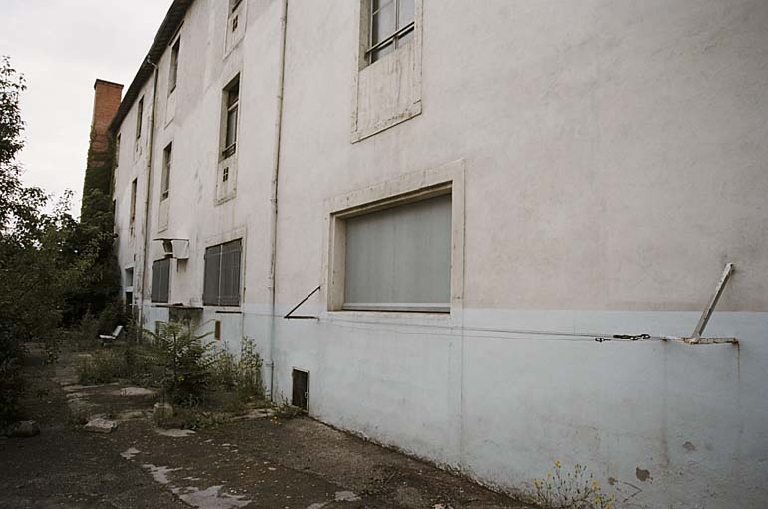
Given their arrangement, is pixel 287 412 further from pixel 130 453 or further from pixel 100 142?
pixel 100 142

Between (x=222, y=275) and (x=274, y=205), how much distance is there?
2.59 m

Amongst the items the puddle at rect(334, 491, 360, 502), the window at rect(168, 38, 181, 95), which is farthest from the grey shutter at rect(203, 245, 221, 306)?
the puddle at rect(334, 491, 360, 502)

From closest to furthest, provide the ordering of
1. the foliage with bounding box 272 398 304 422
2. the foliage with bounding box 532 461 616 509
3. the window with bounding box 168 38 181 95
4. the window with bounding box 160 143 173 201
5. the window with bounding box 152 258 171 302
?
the foliage with bounding box 532 461 616 509, the foliage with bounding box 272 398 304 422, the window with bounding box 152 258 171 302, the window with bounding box 168 38 181 95, the window with bounding box 160 143 173 201

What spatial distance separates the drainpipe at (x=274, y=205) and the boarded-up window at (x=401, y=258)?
68.2 inches

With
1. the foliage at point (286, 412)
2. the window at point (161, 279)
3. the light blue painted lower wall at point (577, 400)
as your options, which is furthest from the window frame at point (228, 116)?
the light blue painted lower wall at point (577, 400)

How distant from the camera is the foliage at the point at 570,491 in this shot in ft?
11.5

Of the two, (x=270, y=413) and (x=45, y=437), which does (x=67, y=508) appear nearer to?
(x=45, y=437)

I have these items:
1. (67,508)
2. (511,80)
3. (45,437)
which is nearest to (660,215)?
(511,80)

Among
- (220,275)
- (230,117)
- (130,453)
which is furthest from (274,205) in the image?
(130,453)

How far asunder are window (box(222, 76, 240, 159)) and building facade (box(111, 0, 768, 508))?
2.43 m

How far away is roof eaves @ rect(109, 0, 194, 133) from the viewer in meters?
13.7

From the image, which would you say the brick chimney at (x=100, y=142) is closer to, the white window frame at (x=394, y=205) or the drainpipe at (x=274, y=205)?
the drainpipe at (x=274, y=205)

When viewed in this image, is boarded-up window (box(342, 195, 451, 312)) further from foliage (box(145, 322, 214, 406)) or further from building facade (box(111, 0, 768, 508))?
foliage (box(145, 322, 214, 406))

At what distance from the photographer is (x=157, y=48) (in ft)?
51.3
